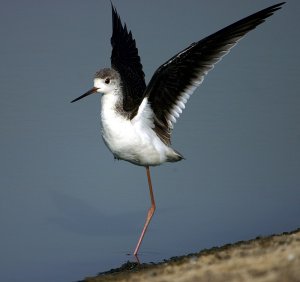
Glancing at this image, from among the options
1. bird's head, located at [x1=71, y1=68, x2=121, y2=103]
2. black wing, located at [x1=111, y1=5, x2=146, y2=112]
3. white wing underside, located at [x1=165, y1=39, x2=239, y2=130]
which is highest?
black wing, located at [x1=111, y1=5, x2=146, y2=112]

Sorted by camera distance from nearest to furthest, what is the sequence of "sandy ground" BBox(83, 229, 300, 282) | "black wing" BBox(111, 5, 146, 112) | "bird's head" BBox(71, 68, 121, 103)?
"sandy ground" BBox(83, 229, 300, 282), "bird's head" BBox(71, 68, 121, 103), "black wing" BBox(111, 5, 146, 112)

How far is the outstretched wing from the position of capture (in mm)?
5820

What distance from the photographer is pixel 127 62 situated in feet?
27.3

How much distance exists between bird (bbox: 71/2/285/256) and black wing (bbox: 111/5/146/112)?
521mm

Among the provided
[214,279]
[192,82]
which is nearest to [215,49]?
[192,82]

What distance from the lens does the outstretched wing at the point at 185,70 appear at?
19.1 feet

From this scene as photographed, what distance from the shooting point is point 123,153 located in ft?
20.9

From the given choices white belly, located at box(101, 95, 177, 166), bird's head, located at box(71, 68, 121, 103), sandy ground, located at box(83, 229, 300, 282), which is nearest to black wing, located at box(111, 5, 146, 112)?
bird's head, located at box(71, 68, 121, 103)

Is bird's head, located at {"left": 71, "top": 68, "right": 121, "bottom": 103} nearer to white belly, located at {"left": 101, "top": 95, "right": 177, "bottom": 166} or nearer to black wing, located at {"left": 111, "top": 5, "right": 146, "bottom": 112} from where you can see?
white belly, located at {"left": 101, "top": 95, "right": 177, "bottom": 166}

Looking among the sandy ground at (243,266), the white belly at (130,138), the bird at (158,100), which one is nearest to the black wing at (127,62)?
the bird at (158,100)

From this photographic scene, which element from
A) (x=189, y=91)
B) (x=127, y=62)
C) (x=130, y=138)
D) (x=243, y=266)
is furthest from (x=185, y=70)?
(x=243, y=266)

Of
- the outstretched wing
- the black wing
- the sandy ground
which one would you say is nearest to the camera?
the sandy ground

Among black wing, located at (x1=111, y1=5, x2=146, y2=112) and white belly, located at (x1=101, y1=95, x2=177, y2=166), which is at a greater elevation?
black wing, located at (x1=111, y1=5, x2=146, y2=112)

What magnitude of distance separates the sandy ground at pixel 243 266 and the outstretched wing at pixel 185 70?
2.01m
